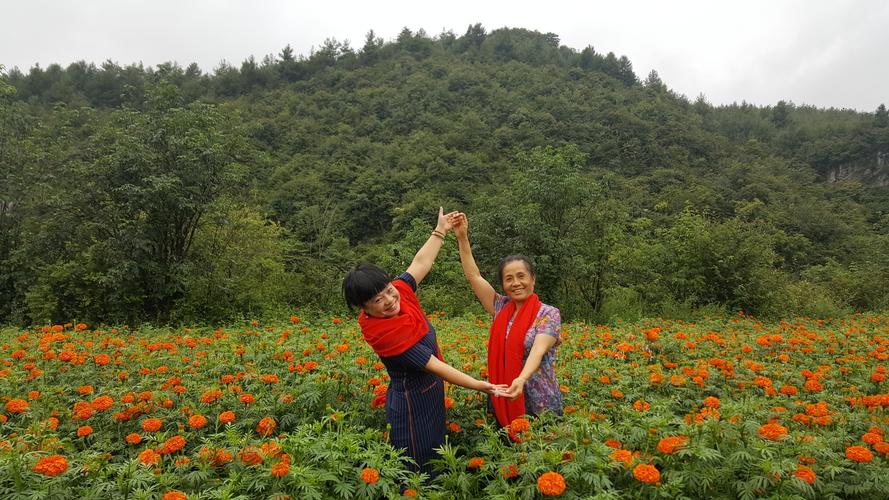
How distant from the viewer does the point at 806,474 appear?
174cm

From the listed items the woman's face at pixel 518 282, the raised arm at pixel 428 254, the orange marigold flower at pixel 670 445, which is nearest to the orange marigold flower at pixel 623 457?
the orange marigold flower at pixel 670 445

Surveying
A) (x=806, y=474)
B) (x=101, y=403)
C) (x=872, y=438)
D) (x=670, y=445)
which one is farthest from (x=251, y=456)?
(x=872, y=438)

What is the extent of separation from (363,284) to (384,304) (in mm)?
143

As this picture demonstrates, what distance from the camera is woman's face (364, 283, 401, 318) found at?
2.30 m

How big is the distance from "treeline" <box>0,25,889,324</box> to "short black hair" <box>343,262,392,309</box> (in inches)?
405

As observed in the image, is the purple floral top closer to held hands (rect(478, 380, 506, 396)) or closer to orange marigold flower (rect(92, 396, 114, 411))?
held hands (rect(478, 380, 506, 396))

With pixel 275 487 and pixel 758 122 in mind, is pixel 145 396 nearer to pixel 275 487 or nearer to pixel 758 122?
pixel 275 487

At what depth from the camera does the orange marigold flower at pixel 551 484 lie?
1.66m

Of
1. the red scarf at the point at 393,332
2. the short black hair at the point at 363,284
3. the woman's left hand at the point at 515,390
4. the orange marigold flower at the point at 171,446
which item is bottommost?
the orange marigold flower at the point at 171,446

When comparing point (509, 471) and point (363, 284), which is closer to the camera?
point (509, 471)

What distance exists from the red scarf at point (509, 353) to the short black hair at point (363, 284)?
0.74 meters

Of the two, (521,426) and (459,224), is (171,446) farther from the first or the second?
(459,224)

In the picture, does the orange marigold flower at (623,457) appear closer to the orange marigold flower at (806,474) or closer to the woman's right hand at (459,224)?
the orange marigold flower at (806,474)

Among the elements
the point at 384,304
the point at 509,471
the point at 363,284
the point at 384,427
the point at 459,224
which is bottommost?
the point at 384,427
